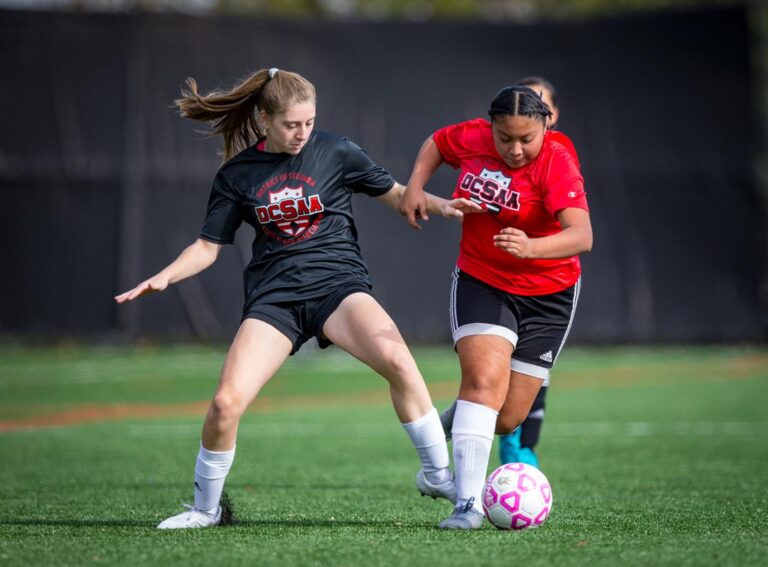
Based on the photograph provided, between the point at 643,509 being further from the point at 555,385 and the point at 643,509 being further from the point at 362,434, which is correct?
the point at 555,385

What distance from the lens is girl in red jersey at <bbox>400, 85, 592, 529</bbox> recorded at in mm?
4832

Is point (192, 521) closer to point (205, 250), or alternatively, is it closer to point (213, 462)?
point (213, 462)

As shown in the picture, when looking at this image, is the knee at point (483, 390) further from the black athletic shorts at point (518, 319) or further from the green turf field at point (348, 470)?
the green turf field at point (348, 470)

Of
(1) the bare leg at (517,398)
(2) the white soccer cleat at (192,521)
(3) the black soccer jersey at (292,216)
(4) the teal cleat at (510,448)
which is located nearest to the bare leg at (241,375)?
(3) the black soccer jersey at (292,216)

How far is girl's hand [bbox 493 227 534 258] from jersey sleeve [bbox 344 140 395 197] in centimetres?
89

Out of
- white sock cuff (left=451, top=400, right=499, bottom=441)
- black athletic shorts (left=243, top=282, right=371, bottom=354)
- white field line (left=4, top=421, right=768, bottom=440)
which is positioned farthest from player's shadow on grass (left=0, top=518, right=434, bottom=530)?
white field line (left=4, top=421, right=768, bottom=440)

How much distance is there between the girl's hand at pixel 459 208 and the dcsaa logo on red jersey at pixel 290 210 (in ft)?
1.94

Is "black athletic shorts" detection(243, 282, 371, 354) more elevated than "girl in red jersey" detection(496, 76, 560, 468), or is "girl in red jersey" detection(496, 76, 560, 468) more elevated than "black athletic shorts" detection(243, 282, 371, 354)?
"black athletic shorts" detection(243, 282, 371, 354)

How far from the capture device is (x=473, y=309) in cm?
517

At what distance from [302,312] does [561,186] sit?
1.30m

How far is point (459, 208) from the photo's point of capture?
16.4ft

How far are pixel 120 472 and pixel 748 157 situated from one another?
42.8 ft

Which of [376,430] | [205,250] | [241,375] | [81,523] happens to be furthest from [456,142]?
[376,430]

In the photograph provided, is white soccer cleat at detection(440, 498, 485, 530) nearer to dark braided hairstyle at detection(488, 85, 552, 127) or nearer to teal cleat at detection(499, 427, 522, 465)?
teal cleat at detection(499, 427, 522, 465)
